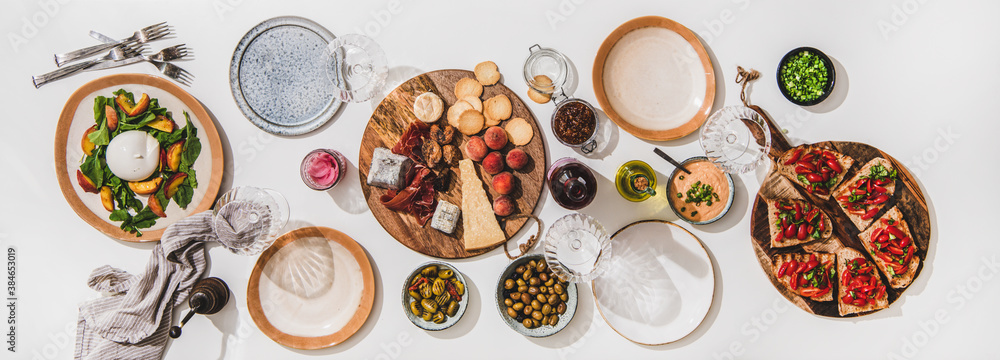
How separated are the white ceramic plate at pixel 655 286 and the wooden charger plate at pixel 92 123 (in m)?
2.21

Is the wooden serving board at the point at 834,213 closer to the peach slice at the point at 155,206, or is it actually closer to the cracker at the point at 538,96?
the cracker at the point at 538,96

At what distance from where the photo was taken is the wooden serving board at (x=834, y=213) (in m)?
2.38

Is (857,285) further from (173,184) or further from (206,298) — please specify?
(173,184)

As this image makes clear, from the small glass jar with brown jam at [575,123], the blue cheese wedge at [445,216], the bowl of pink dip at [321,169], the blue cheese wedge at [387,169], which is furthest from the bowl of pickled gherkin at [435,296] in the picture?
the small glass jar with brown jam at [575,123]

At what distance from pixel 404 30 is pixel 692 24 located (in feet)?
5.16

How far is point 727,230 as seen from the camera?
247 cm

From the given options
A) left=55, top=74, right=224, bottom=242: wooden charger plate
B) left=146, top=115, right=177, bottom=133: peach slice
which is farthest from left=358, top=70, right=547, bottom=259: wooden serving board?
left=146, top=115, right=177, bottom=133: peach slice

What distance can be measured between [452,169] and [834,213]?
6.72 feet

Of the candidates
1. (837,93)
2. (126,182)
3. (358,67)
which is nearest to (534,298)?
(358,67)

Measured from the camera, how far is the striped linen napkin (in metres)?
2.47

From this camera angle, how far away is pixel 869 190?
2371mm

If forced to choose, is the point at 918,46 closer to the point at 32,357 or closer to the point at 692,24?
the point at 692,24

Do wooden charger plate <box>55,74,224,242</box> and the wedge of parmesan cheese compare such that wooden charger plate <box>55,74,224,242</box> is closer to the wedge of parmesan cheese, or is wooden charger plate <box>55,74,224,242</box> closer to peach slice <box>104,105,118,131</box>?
peach slice <box>104,105,118,131</box>

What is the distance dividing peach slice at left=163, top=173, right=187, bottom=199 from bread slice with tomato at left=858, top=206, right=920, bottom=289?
3671mm
